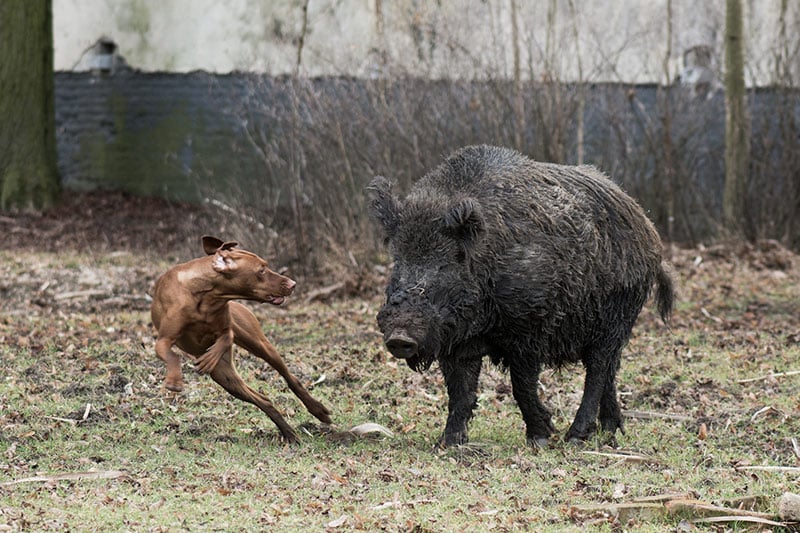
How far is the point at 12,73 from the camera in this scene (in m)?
19.9

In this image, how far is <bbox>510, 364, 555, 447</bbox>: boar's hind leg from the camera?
787 centimetres

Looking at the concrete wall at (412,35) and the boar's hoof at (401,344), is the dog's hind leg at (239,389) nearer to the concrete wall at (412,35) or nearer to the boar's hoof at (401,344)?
the boar's hoof at (401,344)

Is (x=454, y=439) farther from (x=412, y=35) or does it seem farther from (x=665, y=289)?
(x=412, y=35)

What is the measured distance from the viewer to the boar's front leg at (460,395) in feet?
25.5

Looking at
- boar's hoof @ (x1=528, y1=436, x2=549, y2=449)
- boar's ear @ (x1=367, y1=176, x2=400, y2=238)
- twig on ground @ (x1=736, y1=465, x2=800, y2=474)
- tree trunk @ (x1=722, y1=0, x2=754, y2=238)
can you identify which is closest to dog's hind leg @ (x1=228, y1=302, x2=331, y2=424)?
boar's ear @ (x1=367, y1=176, x2=400, y2=238)

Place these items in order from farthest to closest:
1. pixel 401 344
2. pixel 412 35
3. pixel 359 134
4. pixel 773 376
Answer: pixel 412 35
pixel 359 134
pixel 773 376
pixel 401 344

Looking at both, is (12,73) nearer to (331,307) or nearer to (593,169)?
(331,307)

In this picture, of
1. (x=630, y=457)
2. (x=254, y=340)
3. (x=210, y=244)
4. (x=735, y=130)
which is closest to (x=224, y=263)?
(x=210, y=244)

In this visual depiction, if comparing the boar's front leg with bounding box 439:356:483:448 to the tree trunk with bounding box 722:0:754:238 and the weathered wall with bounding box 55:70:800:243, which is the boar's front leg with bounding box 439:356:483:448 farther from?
the tree trunk with bounding box 722:0:754:238

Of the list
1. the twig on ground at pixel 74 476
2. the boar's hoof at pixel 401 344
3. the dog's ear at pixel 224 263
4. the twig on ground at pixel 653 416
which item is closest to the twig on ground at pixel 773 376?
the twig on ground at pixel 653 416

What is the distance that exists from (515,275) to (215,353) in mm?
2005

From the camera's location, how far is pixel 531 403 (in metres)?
7.92

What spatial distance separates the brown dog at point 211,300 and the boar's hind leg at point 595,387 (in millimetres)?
2195

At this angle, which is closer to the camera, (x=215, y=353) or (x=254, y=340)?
(x=215, y=353)
